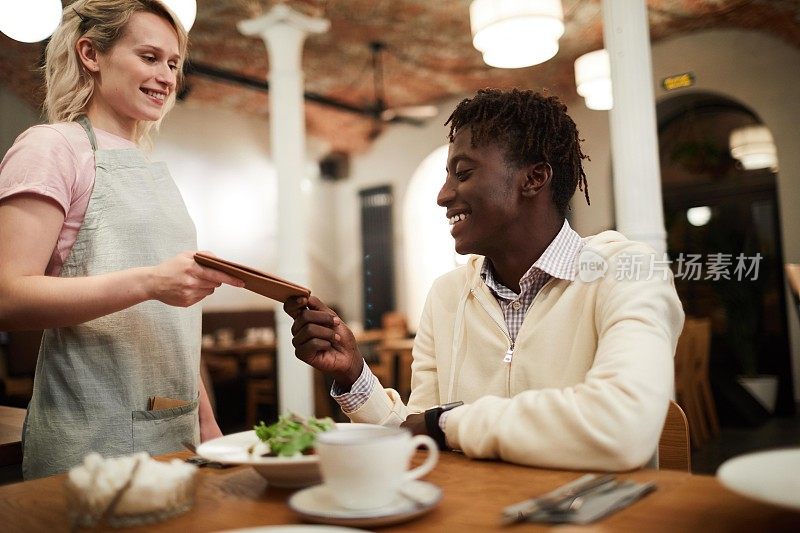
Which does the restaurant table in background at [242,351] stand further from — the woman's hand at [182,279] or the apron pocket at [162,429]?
the woman's hand at [182,279]

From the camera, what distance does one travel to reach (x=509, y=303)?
4.58 feet

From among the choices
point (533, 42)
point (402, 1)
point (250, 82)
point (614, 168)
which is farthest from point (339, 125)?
point (614, 168)

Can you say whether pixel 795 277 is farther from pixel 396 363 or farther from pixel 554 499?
pixel 396 363

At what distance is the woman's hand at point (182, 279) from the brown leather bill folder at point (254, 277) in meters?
0.04

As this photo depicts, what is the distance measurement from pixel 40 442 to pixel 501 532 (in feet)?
3.51

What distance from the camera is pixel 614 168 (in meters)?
3.05

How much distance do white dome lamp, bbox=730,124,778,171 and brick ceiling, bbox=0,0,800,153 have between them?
1.03 metres

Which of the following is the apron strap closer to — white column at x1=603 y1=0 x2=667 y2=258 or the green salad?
the green salad

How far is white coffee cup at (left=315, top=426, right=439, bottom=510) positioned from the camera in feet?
2.22

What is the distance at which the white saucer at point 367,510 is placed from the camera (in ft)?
2.26

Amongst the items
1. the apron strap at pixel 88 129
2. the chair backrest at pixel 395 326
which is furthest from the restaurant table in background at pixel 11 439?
the chair backrest at pixel 395 326

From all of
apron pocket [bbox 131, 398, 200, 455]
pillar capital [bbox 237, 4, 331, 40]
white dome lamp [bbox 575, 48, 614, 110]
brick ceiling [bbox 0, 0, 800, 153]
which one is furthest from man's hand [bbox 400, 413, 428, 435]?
pillar capital [bbox 237, 4, 331, 40]

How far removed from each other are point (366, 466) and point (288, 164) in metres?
4.51

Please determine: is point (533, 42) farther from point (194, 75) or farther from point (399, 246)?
point (399, 246)
